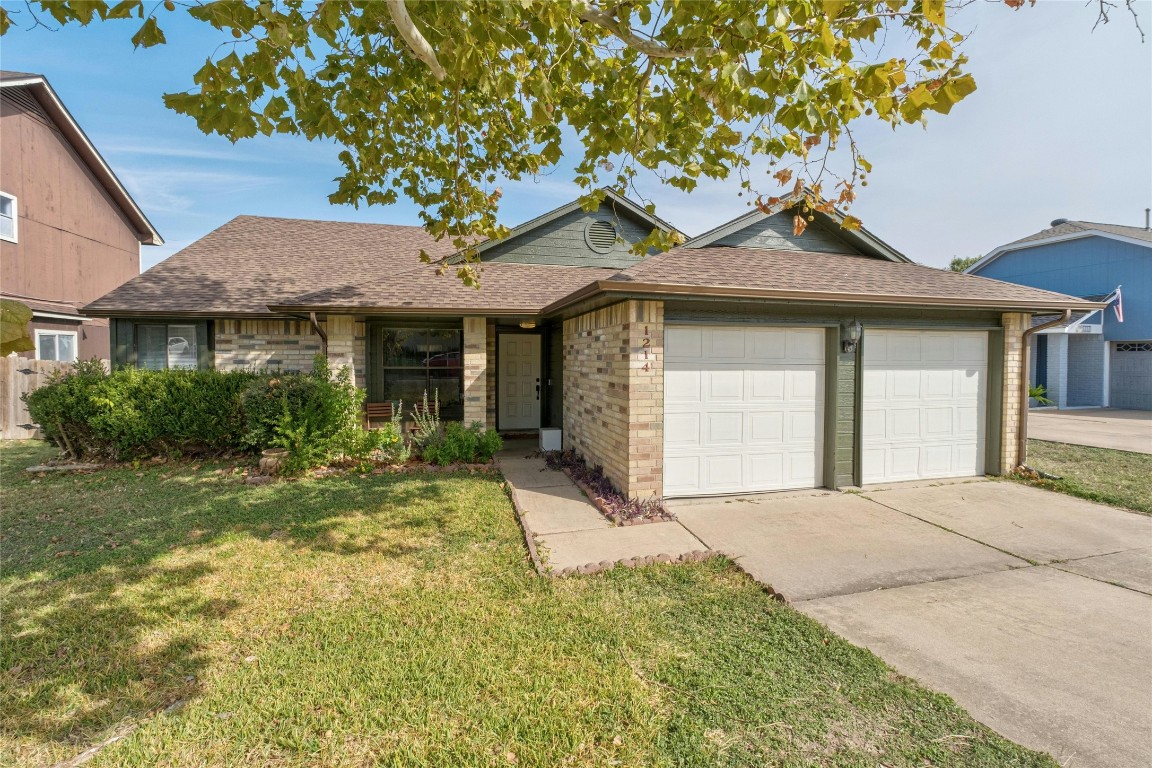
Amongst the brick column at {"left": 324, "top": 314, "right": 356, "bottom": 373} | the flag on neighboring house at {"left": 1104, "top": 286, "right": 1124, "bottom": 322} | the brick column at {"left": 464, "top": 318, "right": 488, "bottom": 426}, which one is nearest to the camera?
the brick column at {"left": 324, "top": 314, "right": 356, "bottom": 373}

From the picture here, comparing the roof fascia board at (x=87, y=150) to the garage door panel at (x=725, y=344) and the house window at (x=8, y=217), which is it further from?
the garage door panel at (x=725, y=344)

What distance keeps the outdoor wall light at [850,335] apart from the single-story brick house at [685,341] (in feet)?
0.08

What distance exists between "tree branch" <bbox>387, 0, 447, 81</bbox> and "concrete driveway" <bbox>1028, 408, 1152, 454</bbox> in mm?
13659

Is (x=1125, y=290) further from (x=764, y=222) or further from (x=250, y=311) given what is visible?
(x=250, y=311)

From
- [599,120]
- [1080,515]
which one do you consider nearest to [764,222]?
[599,120]

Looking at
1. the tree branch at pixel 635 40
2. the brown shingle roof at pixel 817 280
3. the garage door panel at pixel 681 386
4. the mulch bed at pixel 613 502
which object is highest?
the tree branch at pixel 635 40

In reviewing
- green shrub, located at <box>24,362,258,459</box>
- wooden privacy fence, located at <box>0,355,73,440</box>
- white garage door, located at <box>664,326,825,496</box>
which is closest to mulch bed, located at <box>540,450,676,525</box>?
white garage door, located at <box>664,326,825,496</box>

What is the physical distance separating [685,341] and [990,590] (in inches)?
147

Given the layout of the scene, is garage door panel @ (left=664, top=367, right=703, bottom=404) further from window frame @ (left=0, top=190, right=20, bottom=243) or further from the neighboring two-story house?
window frame @ (left=0, top=190, right=20, bottom=243)

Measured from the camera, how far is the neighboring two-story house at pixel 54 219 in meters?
11.8

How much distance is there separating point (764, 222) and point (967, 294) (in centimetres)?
320

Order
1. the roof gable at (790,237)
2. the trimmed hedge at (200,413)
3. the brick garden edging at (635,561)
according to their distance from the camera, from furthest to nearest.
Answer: the roof gable at (790,237), the trimmed hedge at (200,413), the brick garden edging at (635,561)

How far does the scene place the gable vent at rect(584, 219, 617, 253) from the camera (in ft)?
36.0

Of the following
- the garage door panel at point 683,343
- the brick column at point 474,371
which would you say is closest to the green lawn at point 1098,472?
the garage door panel at point 683,343
